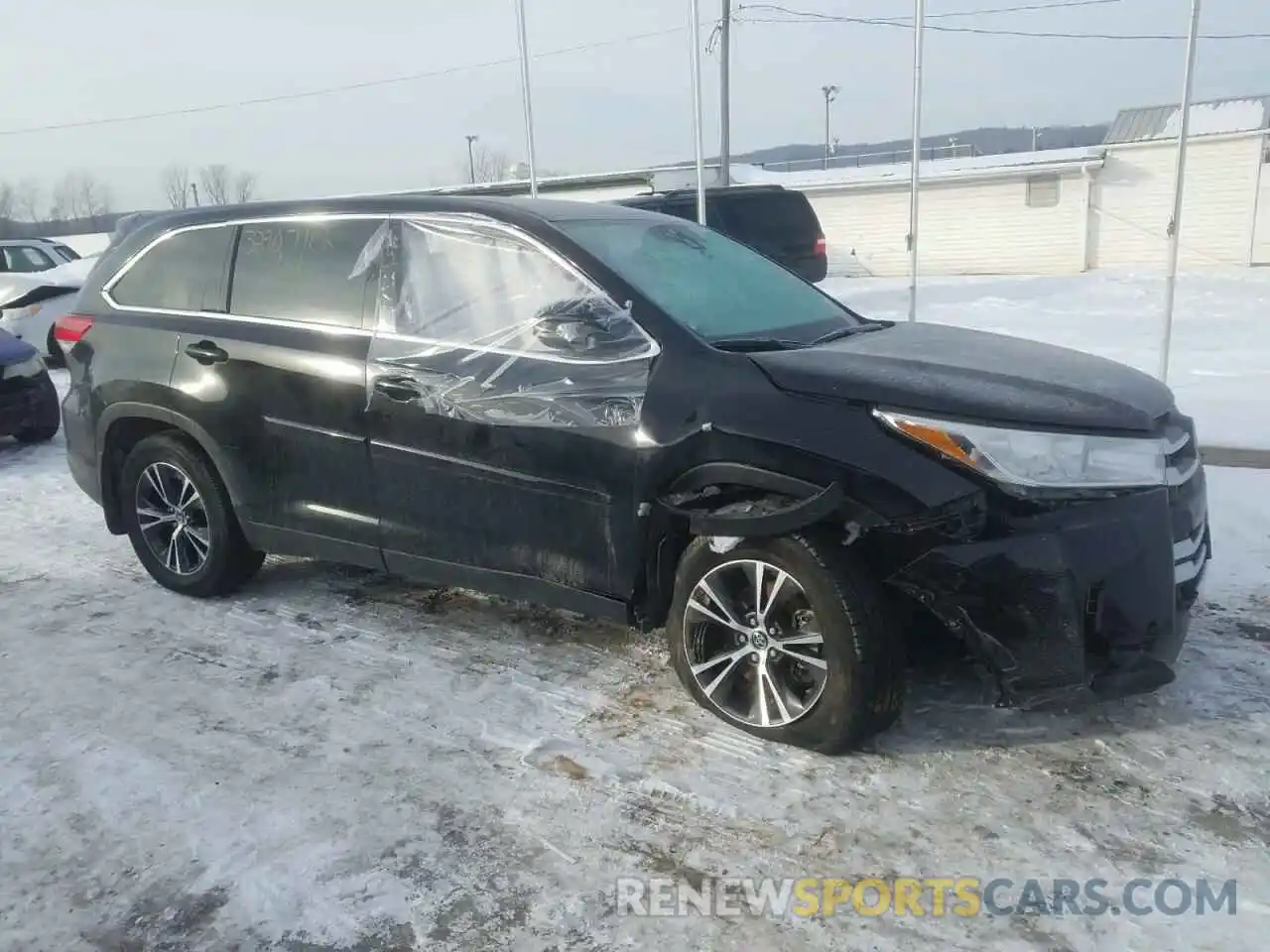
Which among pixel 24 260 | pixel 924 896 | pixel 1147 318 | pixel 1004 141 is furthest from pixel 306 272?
pixel 1004 141

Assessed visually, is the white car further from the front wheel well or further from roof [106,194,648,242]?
the front wheel well

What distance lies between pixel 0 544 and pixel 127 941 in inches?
164

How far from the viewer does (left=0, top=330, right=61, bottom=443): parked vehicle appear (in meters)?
8.20

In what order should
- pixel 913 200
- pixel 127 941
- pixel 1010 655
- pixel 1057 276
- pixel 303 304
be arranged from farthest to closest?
pixel 1057 276, pixel 913 200, pixel 303 304, pixel 1010 655, pixel 127 941

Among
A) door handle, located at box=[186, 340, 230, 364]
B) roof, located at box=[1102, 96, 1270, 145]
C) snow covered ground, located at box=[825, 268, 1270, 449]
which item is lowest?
snow covered ground, located at box=[825, 268, 1270, 449]

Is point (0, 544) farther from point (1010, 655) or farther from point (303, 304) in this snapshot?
point (1010, 655)

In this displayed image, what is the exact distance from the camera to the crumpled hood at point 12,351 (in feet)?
27.1

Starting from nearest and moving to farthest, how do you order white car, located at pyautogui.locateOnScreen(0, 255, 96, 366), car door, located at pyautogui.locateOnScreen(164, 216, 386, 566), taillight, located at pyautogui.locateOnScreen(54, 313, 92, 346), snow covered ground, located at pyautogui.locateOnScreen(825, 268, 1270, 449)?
car door, located at pyautogui.locateOnScreen(164, 216, 386, 566) → taillight, located at pyautogui.locateOnScreen(54, 313, 92, 346) → snow covered ground, located at pyautogui.locateOnScreen(825, 268, 1270, 449) → white car, located at pyautogui.locateOnScreen(0, 255, 96, 366)

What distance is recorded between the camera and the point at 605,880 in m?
2.68

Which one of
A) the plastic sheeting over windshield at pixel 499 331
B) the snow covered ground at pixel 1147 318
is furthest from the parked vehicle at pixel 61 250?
the plastic sheeting over windshield at pixel 499 331

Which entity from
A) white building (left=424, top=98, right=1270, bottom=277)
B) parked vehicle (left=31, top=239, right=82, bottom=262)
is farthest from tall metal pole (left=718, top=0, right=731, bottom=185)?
parked vehicle (left=31, top=239, right=82, bottom=262)

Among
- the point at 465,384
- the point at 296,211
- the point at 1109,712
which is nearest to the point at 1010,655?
the point at 1109,712

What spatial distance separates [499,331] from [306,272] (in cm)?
110

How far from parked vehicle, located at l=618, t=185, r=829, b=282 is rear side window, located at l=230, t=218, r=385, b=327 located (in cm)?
834
